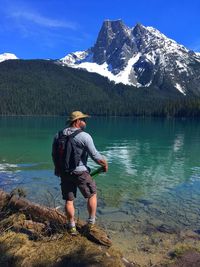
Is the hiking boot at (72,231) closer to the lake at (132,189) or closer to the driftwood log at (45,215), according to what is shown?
the driftwood log at (45,215)

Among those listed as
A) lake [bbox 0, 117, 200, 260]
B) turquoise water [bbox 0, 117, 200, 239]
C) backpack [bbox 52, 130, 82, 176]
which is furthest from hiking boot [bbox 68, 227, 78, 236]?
lake [bbox 0, 117, 200, 260]

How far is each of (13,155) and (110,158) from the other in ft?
31.2

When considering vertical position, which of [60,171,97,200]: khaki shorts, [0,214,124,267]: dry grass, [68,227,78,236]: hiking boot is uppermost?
[60,171,97,200]: khaki shorts

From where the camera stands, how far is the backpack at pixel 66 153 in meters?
9.37

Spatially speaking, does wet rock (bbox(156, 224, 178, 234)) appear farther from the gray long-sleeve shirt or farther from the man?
the gray long-sleeve shirt

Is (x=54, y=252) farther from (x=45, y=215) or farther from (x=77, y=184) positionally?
(x=45, y=215)

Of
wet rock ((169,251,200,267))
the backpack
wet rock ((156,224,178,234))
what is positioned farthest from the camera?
wet rock ((156,224,178,234))

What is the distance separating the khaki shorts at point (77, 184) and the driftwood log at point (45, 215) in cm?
84

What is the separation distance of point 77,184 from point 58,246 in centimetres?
148

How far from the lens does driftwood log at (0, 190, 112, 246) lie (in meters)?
9.53

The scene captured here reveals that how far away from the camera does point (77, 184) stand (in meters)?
9.62

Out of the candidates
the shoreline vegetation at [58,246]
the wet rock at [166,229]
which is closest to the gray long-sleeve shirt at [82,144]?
the shoreline vegetation at [58,246]

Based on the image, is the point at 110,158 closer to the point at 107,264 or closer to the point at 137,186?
the point at 137,186

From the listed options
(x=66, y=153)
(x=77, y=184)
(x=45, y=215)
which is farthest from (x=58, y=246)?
(x=66, y=153)
